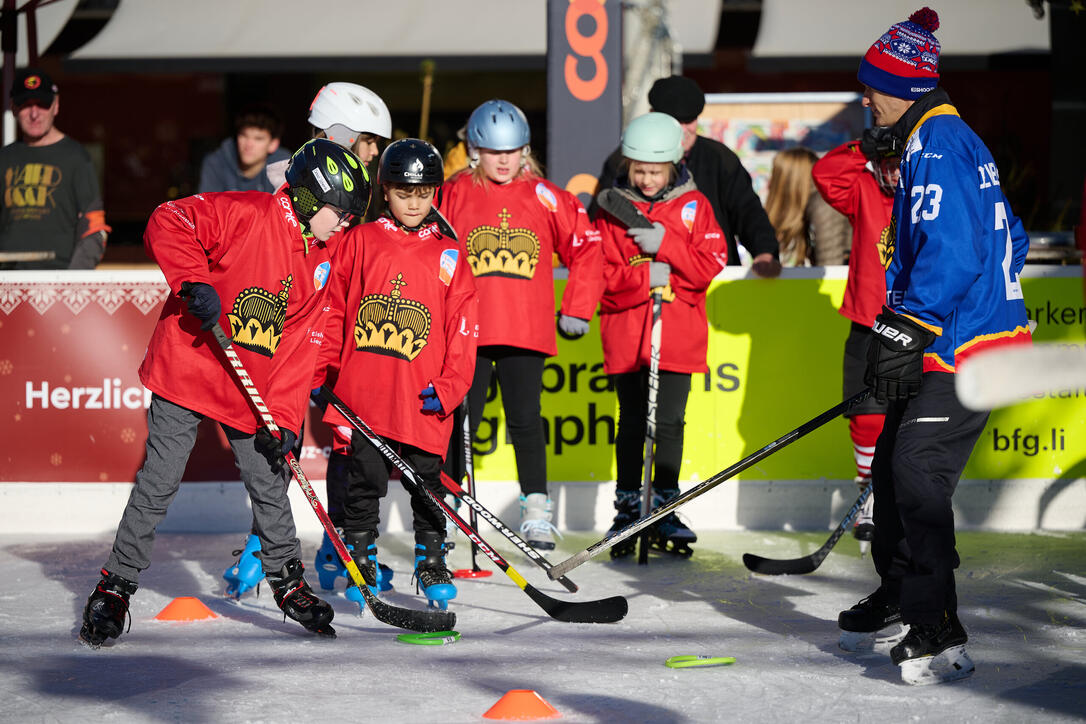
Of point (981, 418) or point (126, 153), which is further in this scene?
point (126, 153)

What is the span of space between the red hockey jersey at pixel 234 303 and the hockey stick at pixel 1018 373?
251 cm

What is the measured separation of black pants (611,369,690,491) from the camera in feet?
17.8

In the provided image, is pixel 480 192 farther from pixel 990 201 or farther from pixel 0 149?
pixel 0 149

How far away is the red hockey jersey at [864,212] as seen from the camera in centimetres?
523

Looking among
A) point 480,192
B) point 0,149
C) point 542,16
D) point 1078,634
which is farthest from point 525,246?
point 542,16

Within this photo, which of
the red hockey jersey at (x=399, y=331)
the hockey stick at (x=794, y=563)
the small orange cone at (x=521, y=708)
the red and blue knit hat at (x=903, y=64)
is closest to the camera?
the small orange cone at (x=521, y=708)

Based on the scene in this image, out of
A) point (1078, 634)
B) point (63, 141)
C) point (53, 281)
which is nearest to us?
point (1078, 634)

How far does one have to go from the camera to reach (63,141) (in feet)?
21.6

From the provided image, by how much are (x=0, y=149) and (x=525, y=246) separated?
120 inches

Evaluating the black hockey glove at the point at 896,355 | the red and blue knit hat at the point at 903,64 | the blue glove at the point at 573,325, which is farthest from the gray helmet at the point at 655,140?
the black hockey glove at the point at 896,355

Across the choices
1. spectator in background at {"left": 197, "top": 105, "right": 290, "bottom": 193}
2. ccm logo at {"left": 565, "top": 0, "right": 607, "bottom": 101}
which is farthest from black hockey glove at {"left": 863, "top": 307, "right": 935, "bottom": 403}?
ccm logo at {"left": 565, "top": 0, "right": 607, "bottom": 101}

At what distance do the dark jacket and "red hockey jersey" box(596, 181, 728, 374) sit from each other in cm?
37

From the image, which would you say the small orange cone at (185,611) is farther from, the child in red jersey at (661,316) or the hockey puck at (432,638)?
the child in red jersey at (661,316)

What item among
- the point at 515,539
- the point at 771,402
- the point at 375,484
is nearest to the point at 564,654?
the point at 515,539
